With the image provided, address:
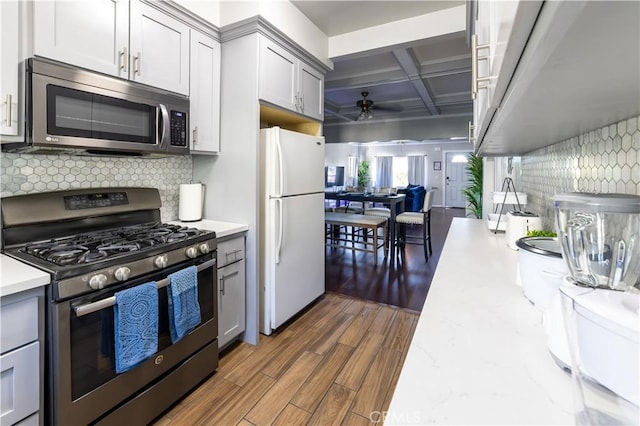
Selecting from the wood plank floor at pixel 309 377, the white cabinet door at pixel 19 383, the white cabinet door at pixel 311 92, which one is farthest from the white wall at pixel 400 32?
the white cabinet door at pixel 19 383

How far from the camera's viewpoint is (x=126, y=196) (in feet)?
6.62

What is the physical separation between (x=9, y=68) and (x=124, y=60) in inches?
19.6

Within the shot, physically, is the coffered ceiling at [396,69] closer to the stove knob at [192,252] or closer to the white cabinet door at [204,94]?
the white cabinet door at [204,94]

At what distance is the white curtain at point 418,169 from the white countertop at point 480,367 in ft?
37.3

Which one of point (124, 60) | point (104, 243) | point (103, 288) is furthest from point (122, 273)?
point (124, 60)

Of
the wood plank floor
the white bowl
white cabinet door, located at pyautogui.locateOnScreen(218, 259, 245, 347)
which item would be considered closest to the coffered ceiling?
white cabinet door, located at pyautogui.locateOnScreen(218, 259, 245, 347)

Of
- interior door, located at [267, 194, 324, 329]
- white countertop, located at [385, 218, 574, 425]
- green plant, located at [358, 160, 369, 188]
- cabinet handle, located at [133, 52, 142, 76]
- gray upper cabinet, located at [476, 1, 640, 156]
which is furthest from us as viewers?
green plant, located at [358, 160, 369, 188]

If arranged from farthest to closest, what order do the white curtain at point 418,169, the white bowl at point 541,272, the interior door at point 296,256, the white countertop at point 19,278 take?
the white curtain at point 418,169
the interior door at point 296,256
the white countertop at point 19,278
the white bowl at point 541,272

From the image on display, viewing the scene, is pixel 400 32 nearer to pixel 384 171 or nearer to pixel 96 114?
pixel 96 114

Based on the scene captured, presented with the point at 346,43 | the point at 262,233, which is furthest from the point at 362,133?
the point at 262,233

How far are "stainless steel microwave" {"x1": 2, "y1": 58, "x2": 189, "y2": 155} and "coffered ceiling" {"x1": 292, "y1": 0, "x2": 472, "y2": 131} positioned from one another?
1.39 metres

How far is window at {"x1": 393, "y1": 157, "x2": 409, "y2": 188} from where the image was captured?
12102 millimetres

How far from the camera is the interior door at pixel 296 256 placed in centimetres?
241

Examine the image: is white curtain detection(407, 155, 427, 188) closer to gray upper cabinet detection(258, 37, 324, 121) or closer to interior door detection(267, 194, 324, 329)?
gray upper cabinet detection(258, 37, 324, 121)
